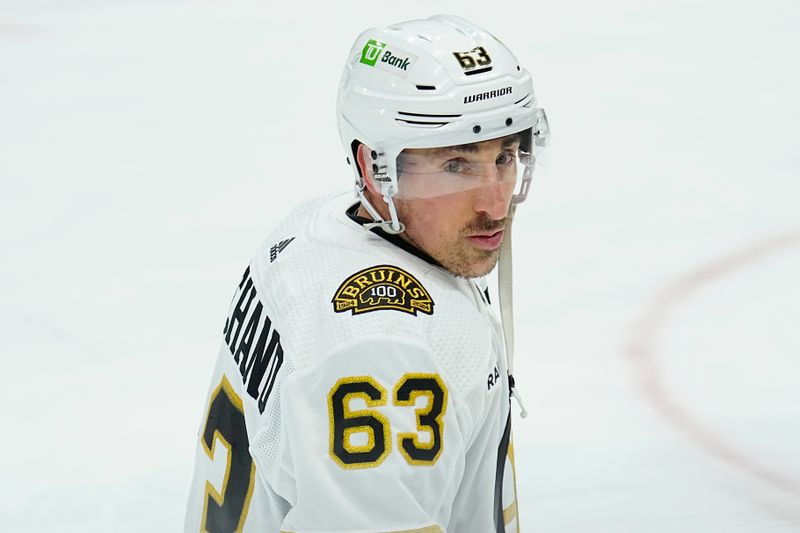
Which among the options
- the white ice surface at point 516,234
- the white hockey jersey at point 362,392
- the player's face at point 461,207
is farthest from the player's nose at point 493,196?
the white ice surface at point 516,234

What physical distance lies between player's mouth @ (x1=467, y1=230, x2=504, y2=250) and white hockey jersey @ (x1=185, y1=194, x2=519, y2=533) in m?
0.06

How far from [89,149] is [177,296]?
129 cm

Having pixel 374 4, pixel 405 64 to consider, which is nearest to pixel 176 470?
pixel 405 64

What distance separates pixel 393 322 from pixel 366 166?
290 mm

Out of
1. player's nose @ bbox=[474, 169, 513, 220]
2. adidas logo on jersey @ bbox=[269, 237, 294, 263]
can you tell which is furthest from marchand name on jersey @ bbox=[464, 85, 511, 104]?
adidas logo on jersey @ bbox=[269, 237, 294, 263]

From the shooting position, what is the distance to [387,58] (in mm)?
1852

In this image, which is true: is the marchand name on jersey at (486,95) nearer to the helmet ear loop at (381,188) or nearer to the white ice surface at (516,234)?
the helmet ear loop at (381,188)

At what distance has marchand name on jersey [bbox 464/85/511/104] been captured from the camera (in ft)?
5.88

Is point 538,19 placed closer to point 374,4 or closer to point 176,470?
point 374,4

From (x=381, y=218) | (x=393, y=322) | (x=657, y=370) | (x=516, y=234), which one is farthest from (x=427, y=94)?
(x=516, y=234)

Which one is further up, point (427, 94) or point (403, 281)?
point (427, 94)

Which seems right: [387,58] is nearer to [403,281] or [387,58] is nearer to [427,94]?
[427,94]

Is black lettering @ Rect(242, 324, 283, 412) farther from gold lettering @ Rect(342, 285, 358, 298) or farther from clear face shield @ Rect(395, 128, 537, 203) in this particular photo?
clear face shield @ Rect(395, 128, 537, 203)

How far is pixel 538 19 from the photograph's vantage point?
6.24m
